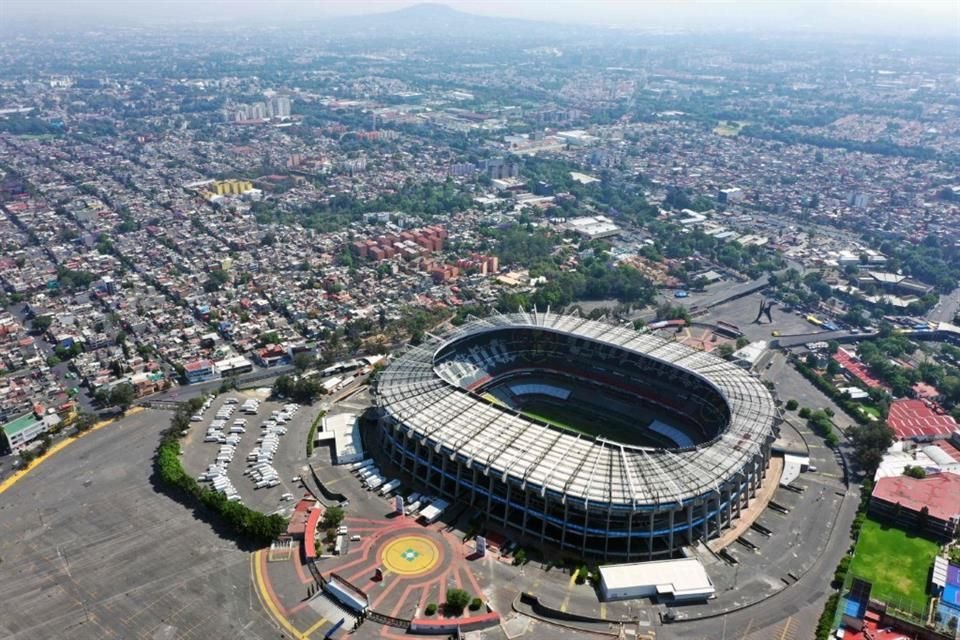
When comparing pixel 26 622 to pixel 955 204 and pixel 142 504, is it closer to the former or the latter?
pixel 142 504

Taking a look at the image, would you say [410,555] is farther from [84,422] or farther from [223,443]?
[84,422]

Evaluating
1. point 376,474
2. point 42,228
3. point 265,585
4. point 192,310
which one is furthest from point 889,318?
point 42,228

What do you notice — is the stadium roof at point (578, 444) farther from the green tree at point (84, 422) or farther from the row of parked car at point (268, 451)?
the green tree at point (84, 422)

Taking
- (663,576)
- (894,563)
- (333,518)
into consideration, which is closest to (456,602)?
(333,518)

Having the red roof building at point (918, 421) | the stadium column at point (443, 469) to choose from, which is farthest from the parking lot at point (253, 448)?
the red roof building at point (918, 421)

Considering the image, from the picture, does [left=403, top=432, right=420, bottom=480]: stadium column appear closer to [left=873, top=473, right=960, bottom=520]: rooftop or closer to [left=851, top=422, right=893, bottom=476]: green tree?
[left=873, top=473, right=960, bottom=520]: rooftop

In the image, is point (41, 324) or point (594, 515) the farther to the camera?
point (41, 324)
